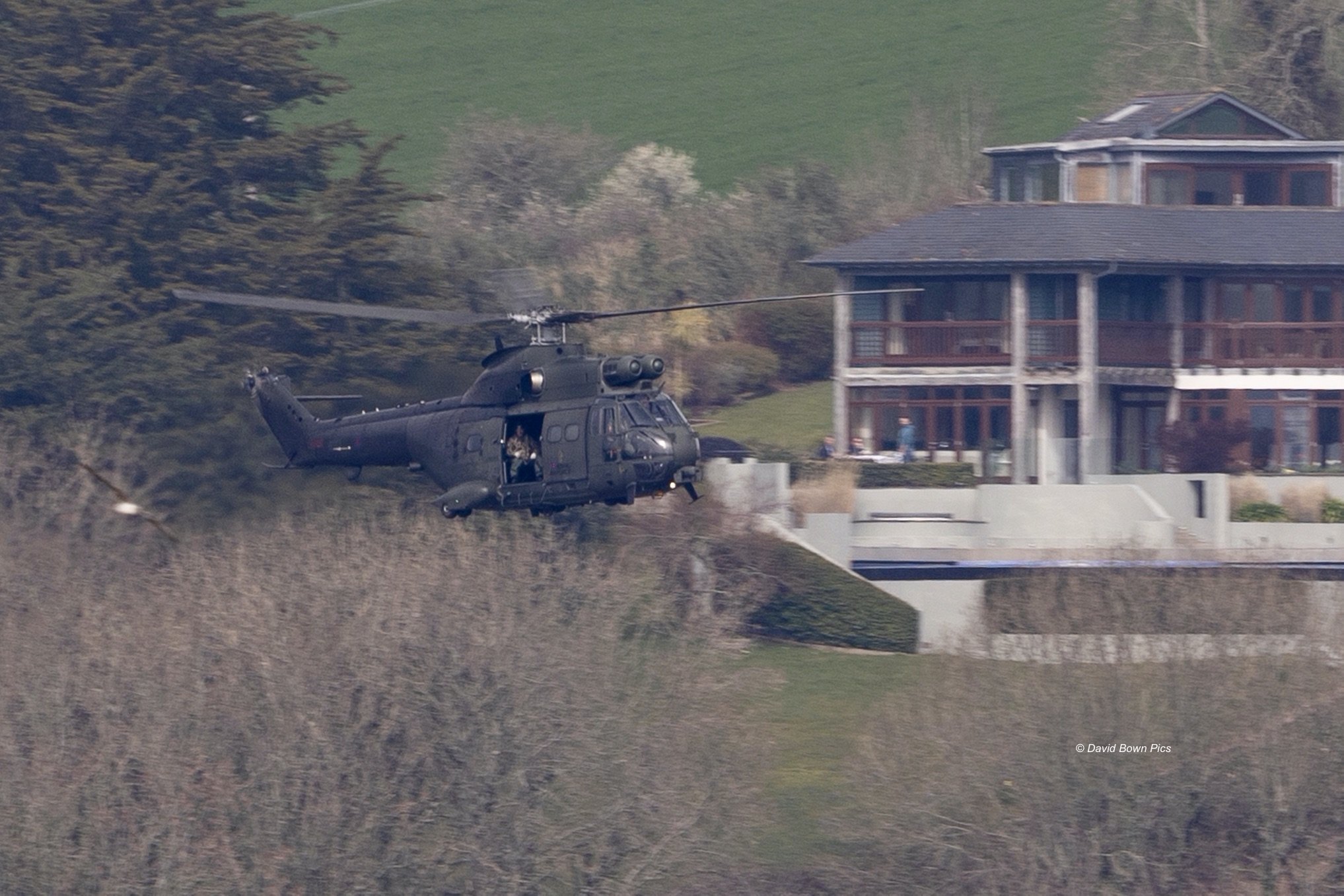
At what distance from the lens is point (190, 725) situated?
41.0 metres

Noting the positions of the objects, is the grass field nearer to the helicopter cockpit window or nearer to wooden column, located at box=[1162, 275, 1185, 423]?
wooden column, located at box=[1162, 275, 1185, 423]

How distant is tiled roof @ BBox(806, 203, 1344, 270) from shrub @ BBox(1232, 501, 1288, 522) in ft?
29.8

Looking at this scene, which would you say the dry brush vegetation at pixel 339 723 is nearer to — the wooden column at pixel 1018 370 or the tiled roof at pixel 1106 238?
the wooden column at pixel 1018 370

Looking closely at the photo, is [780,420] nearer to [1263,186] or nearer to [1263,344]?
[1263,344]

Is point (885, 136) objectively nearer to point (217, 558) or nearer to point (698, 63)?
point (698, 63)

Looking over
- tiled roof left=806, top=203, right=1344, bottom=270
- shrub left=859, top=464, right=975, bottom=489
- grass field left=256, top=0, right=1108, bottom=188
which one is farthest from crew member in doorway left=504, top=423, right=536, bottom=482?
grass field left=256, top=0, right=1108, bottom=188

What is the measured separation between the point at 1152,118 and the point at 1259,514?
15.9 m

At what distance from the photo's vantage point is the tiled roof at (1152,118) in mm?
57438

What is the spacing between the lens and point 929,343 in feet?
180

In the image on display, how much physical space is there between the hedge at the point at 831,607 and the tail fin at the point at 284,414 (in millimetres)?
19946

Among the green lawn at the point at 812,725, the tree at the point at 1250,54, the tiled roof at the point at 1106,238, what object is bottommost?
the green lawn at the point at 812,725

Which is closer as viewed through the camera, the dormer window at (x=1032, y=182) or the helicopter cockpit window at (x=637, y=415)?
the helicopter cockpit window at (x=637, y=415)

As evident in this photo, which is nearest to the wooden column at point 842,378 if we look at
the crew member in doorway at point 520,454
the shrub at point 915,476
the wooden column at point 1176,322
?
the shrub at point 915,476

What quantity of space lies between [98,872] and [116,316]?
1458cm
